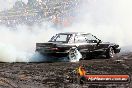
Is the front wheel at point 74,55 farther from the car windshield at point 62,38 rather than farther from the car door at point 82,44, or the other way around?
the car windshield at point 62,38

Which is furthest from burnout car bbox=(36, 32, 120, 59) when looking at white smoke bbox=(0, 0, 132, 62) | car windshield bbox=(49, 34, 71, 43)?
white smoke bbox=(0, 0, 132, 62)

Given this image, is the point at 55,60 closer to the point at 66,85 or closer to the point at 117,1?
the point at 66,85

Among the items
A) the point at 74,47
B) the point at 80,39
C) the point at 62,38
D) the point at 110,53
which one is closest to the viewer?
the point at 74,47

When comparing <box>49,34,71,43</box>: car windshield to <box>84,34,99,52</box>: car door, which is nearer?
<box>49,34,71,43</box>: car windshield

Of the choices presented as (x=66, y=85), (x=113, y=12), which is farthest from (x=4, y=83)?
(x=113, y=12)

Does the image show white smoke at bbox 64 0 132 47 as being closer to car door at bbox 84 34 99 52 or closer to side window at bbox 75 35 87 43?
car door at bbox 84 34 99 52

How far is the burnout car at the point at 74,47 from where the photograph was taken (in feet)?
50.4

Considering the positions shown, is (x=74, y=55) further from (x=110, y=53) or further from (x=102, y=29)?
(x=102, y=29)

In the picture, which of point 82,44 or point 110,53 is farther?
point 110,53

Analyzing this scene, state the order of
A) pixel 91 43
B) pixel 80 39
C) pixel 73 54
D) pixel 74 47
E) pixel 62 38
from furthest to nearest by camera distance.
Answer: pixel 91 43 < pixel 80 39 < pixel 62 38 < pixel 74 47 < pixel 73 54

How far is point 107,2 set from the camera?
42.0m

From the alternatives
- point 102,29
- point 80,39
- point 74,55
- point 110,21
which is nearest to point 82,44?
point 80,39

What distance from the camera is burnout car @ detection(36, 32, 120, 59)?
15.4 meters

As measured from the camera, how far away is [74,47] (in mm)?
15914
